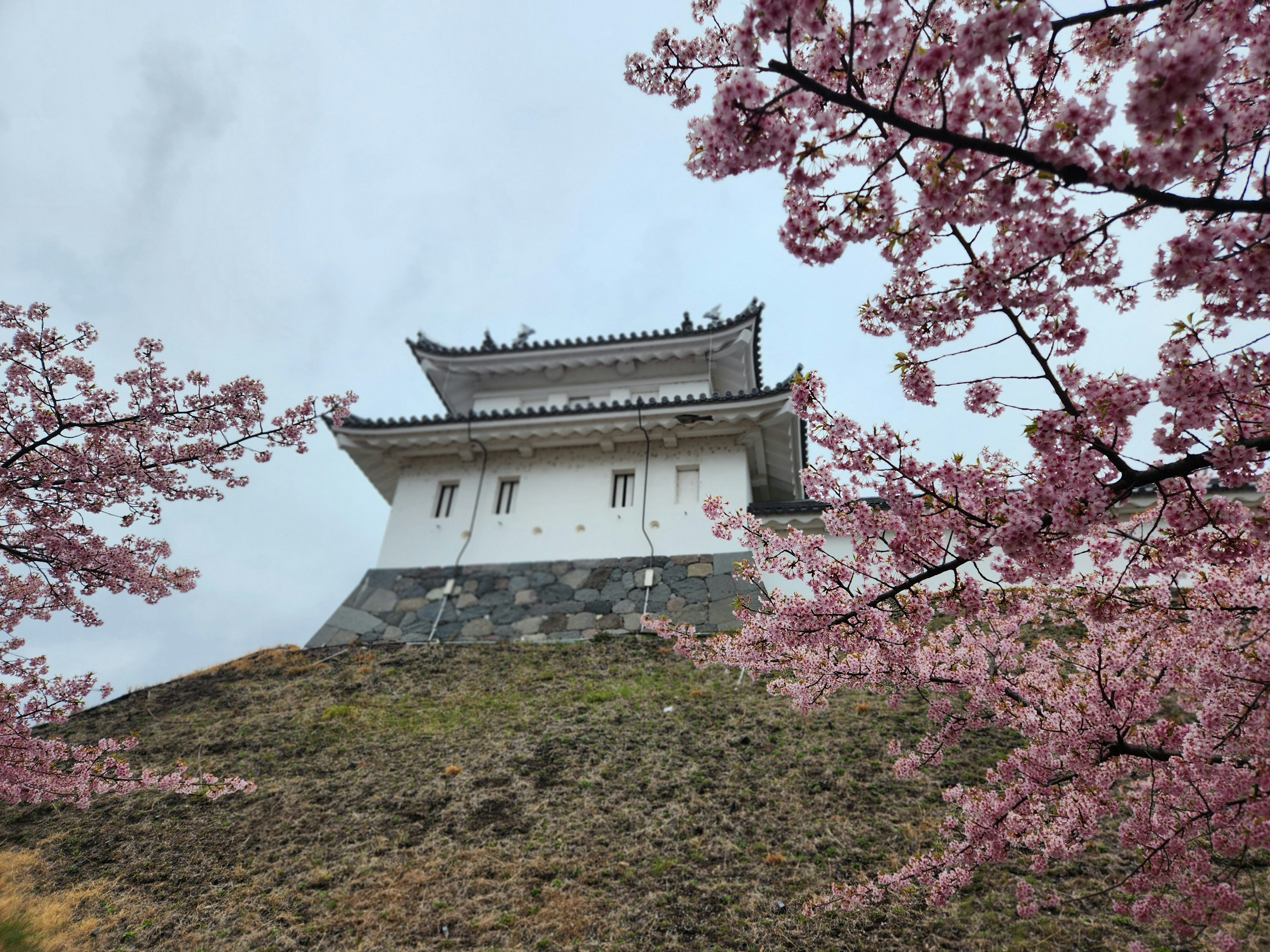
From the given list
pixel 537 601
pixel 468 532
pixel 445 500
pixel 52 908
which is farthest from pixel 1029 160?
pixel 445 500

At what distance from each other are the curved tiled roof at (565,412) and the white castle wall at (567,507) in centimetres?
83

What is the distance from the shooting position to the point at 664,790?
690 cm

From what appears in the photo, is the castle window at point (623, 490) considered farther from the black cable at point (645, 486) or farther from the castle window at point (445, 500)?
the castle window at point (445, 500)

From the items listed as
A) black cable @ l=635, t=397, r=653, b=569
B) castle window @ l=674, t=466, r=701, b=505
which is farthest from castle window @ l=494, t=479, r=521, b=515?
castle window @ l=674, t=466, r=701, b=505

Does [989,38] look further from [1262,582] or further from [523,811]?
[523,811]

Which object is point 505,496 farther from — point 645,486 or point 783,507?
point 783,507

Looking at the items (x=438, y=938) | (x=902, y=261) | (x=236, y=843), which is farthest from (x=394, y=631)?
(x=902, y=261)

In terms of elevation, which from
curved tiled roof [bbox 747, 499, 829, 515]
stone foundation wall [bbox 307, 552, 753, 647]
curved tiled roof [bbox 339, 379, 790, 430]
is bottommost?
stone foundation wall [bbox 307, 552, 753, 647]

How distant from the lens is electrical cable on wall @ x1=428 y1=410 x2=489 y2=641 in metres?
12.5

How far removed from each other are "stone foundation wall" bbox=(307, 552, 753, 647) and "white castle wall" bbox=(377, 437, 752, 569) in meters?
0.27

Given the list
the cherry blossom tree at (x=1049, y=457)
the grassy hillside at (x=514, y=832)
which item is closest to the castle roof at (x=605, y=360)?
the grassy hillside at (x=514, y=832)

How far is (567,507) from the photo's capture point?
44.8 feet

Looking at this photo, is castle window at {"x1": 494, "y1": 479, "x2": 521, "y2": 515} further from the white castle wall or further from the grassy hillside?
the grassy hillside

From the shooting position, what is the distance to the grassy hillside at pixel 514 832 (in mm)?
4973
